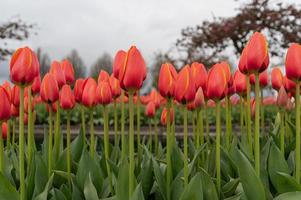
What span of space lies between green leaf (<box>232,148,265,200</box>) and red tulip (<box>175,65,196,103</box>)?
25 cm

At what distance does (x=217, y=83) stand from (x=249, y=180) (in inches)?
13.6

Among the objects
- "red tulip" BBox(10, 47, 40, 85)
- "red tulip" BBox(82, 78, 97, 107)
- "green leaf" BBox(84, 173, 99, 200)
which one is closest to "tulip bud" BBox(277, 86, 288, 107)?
"red tulip" BBox(82, 78, 97, 107)

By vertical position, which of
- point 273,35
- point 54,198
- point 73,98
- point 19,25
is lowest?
point 54,198

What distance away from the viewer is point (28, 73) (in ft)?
5.22

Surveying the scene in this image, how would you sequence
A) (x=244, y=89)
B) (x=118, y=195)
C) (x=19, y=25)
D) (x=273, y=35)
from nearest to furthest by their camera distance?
(x=118, y=195) → (x=244, y=89) → (x=273, y=35) → (x=19, y=25)

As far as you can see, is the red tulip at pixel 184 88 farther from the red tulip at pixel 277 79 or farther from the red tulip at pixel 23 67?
the red tulip at pixel 277 79

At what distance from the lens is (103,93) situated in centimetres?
199

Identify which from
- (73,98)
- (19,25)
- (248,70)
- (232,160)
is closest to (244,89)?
(232,160)

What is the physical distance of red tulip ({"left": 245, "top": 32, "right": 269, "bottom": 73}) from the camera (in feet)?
5.12

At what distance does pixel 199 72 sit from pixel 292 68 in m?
0.39

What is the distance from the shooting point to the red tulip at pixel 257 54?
156 cm

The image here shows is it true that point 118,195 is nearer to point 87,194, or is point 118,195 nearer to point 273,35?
point 87,194

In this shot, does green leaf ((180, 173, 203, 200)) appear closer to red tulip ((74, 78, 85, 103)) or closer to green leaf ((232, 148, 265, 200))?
green leaf ((232, 148, 265, 200))

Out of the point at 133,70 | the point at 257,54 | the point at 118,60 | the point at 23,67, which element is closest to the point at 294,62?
the point at 257,54
